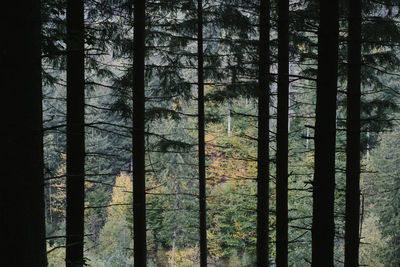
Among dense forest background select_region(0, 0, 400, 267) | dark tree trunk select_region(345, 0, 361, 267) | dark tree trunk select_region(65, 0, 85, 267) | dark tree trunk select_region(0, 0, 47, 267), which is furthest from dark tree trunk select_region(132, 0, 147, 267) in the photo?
dark tree trunk select_region(0, 0, 47, 267)

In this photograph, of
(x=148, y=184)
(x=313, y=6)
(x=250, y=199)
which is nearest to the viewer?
(x=313, y=6)

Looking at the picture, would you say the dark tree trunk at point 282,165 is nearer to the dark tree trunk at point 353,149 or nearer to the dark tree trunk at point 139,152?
the dark tree trunk at point 353,149

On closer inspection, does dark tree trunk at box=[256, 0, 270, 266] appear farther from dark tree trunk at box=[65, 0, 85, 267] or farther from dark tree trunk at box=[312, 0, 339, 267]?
dark tree trunk at box=[65, 0, 85, 267]

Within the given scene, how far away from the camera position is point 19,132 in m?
1.89

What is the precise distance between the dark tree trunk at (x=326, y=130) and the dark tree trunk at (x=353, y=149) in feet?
→ 7.33

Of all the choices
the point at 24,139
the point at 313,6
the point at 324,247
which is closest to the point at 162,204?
the point at 313,6

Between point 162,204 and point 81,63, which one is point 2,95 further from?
point 162,204

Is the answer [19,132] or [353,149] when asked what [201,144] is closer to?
[353,149]

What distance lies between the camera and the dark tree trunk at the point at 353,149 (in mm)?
5723

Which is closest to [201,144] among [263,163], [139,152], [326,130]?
[263,163]

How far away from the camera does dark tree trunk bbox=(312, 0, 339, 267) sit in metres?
3.67

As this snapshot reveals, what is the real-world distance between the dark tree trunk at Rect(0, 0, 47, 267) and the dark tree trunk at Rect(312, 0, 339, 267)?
2863 mm

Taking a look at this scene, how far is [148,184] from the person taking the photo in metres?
26.5

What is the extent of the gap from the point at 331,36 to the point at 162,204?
70.4ft
